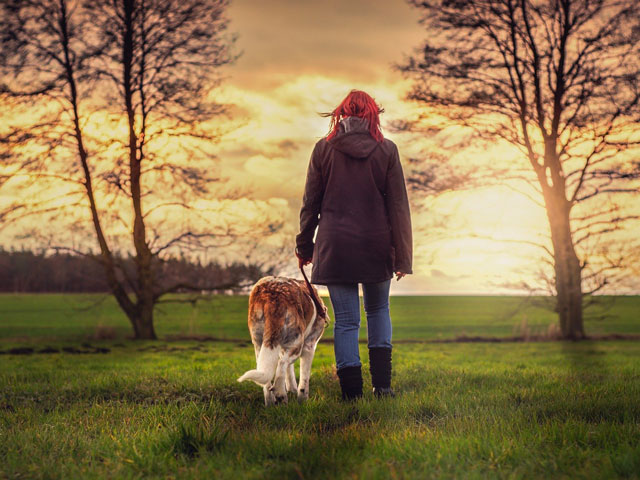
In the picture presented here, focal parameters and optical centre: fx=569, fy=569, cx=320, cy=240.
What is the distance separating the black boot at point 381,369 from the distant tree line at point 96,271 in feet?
36.1

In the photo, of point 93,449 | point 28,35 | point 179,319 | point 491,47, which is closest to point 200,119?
point 28,35

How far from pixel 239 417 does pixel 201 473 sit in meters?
1.30

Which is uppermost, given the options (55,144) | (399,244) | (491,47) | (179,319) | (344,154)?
(491,47)

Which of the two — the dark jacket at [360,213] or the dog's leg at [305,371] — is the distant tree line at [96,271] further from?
the dark jacket at [360,213]

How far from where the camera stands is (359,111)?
15.5 ft

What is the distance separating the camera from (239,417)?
4.13m

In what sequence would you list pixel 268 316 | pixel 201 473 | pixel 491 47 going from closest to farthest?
1. pixel 201 473
2. pixel 268 316
3. pixel 491 47

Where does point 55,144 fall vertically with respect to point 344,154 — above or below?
above

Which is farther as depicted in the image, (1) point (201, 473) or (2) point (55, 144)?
(2) point (55, 144)

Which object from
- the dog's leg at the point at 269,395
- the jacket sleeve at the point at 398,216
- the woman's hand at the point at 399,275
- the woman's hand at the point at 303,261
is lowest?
the dog's leg at the point at 269,395

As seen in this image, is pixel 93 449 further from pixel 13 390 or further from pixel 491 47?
pixel 491 47

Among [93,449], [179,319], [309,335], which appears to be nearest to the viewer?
[93,449]

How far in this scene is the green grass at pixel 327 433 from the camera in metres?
2.90

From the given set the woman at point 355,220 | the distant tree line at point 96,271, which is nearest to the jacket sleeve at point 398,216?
the woman at point 355,220
